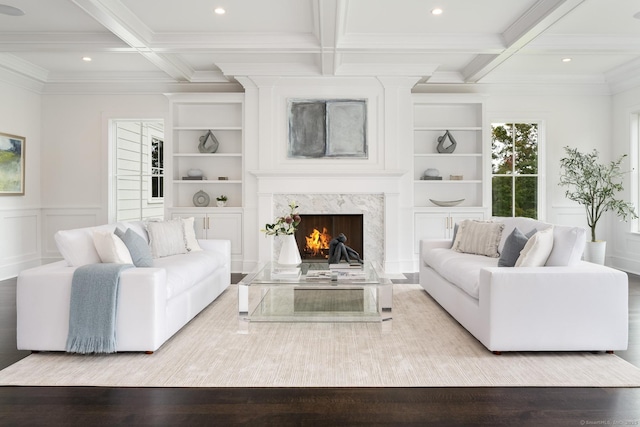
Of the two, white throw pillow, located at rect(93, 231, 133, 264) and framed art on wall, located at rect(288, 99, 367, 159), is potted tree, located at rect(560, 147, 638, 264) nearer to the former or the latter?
framed art on wall, located at rect(288, 99, 367, 159)

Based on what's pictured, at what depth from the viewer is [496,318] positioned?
3.13 meters

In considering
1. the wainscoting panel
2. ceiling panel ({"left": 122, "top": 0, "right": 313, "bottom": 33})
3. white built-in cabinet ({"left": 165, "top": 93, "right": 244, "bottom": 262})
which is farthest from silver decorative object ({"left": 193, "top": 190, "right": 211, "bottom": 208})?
ceiling panel ({"left": 122, "top": 0, "right": 313, "bottom": 33})

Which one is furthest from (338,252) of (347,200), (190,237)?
(347,200)

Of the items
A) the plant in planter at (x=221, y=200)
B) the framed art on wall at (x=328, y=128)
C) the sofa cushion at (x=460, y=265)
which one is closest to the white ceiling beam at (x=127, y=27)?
the framed art on wall at (x=328, y=128)

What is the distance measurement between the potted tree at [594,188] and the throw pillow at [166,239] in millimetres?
5276

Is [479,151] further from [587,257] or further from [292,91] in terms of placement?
[292,91]

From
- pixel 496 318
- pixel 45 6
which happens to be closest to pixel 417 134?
pixel 496 318

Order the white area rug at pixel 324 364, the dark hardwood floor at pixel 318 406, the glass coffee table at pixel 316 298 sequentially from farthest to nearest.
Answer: the glass coffee table at pixel 316 298
the white area rug at pixel 324 364
the dark hardwood floor at pixel 318 406

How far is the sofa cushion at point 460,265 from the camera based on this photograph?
3.61 meters

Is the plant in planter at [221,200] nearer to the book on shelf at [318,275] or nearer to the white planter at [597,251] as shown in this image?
the book on shelf at [318,275]

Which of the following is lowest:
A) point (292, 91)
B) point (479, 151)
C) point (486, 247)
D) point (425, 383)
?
point (425, 383)

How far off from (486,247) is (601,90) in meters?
4.06

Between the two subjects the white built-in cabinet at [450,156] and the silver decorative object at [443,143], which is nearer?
the silver decorative object at [443,143]

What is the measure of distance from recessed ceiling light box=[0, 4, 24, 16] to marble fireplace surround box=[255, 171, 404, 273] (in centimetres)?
316
